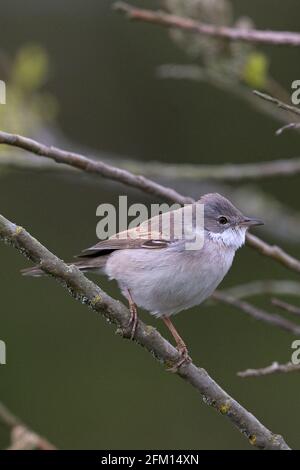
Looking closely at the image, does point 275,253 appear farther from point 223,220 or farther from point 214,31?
point 214,31

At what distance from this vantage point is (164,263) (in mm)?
4203

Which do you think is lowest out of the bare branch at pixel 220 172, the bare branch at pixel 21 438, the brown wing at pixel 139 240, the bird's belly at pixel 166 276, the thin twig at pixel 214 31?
the bare branch at pixel 21 438

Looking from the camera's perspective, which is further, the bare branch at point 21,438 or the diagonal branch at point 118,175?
the diagonal branch at point 118,175

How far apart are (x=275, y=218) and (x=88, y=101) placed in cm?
374

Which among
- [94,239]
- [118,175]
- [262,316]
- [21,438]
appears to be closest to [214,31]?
[118,175]

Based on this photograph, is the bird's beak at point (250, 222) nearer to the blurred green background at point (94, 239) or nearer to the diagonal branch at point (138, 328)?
the diagonal branch at point (138, 328)

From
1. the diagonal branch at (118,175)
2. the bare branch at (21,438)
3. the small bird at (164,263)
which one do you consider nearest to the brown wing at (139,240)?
the small bird at (164,263)

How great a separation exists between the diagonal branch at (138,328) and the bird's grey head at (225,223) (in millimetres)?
1292

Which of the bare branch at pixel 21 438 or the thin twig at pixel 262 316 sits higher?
the thin twig at pixel 262 316

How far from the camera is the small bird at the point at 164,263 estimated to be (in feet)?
13.6

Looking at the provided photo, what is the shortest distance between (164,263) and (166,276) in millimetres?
85

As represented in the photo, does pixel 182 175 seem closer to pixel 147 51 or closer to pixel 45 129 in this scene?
pixel 45 129

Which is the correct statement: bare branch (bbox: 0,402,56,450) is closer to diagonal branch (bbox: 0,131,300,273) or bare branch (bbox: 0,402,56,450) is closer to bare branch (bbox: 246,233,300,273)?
diagonal branch (bbox: 0,131,300,273)

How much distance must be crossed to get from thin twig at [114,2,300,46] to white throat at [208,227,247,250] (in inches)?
39.3
